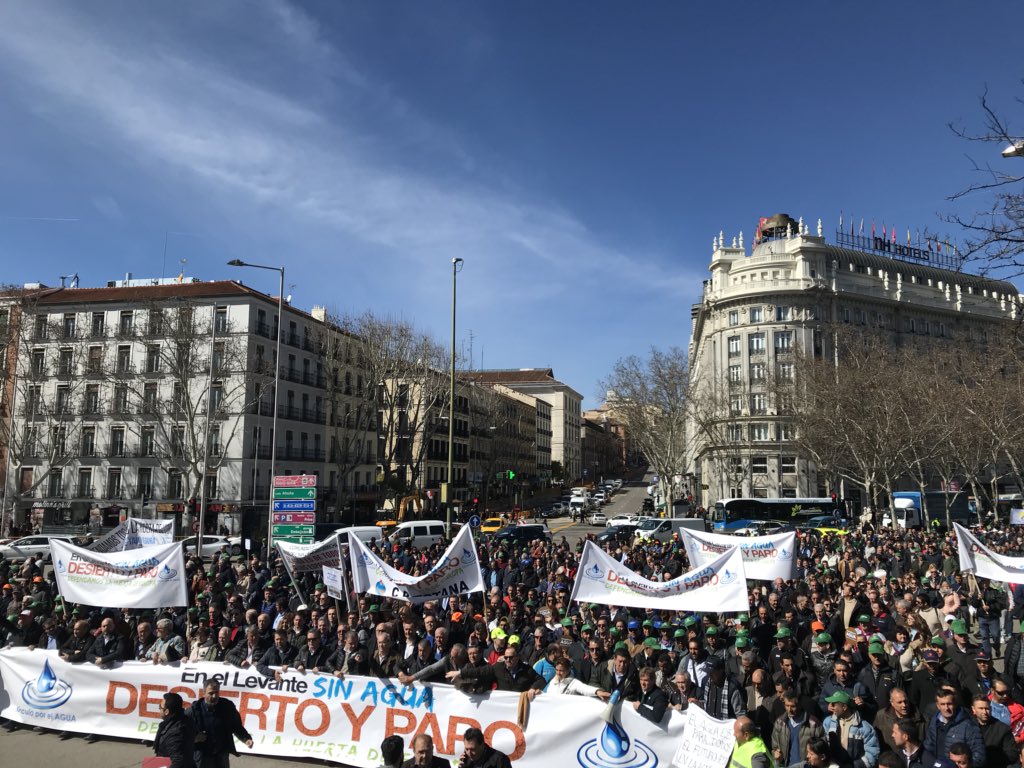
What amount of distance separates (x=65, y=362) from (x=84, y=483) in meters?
7.65

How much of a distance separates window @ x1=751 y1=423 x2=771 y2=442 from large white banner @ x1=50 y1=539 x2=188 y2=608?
62985mm

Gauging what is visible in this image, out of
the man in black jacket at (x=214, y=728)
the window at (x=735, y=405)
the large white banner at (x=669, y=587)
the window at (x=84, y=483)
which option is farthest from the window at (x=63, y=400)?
the window at (x=735, y=405)

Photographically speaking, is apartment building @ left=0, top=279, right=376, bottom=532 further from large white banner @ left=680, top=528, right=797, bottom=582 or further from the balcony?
large white banner @ left=680, top=528, right=797, bottom=582

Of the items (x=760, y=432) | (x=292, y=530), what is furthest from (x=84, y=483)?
(x=760, y=432)

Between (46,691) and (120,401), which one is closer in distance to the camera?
(46,691)

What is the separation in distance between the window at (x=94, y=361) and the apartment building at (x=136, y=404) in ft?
0.36

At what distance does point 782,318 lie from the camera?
72.1 meters

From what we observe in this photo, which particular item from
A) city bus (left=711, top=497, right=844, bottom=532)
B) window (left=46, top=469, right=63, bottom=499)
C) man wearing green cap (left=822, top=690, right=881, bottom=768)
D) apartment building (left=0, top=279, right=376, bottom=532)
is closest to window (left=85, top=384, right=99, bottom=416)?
apartment building (left=0, top=279, right=376, bottom=532)

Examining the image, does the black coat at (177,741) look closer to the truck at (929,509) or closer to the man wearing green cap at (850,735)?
the man wearing green cap at (850,735)

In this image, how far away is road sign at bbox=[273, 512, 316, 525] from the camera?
22.0 meters

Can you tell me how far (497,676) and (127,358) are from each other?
47.8 m

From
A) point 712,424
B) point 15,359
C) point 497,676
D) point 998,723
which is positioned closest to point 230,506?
point 15,359

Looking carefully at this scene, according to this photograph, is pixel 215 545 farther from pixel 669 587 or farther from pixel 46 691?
pixel 669 587

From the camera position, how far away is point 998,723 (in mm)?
6105
